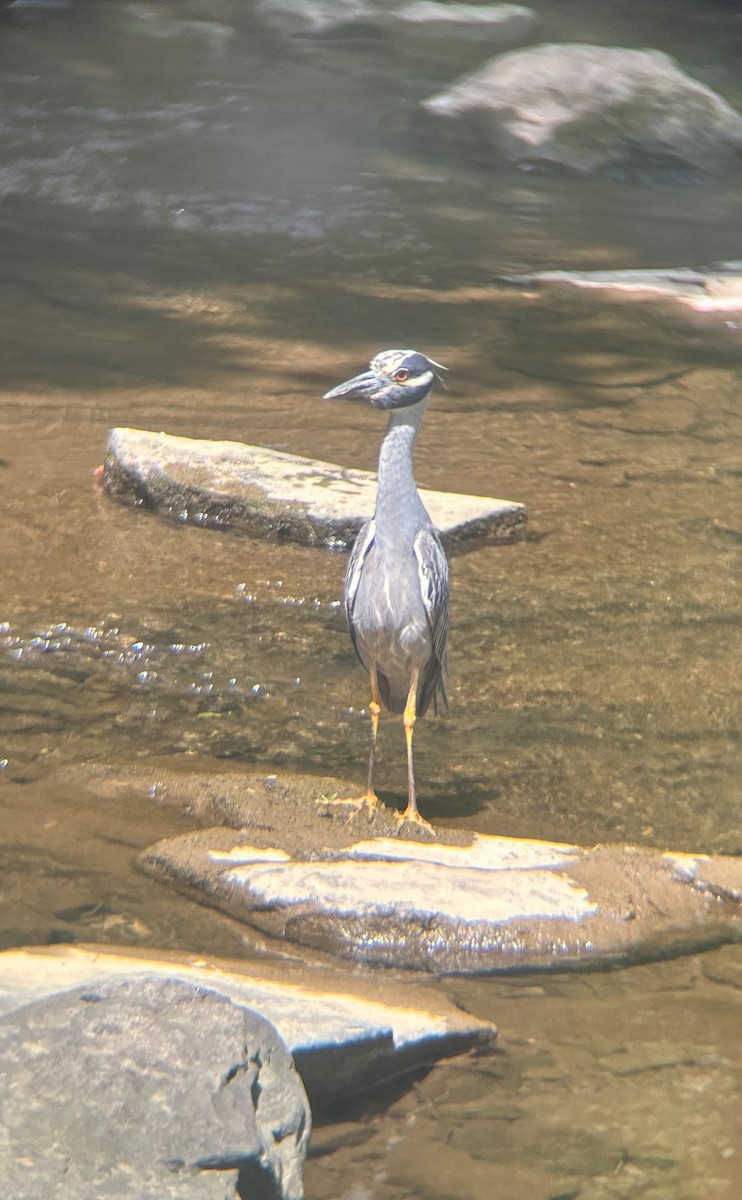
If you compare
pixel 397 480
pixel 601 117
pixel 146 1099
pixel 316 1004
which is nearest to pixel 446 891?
pixel 316 1004

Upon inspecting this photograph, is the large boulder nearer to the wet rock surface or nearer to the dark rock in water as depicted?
the wet rock surface

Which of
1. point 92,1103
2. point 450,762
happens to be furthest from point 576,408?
point 92,1103

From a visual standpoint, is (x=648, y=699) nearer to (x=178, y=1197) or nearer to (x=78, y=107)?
(x=178, y=1197)

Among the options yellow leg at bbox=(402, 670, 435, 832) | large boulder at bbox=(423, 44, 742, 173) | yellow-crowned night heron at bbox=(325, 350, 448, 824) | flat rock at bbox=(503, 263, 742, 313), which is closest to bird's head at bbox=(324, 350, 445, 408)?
yellow-crowned night heron at bbox=(325, 350, 448, 824)

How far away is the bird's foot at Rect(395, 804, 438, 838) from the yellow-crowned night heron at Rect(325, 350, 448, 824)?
0.02 m

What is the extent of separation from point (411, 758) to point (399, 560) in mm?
522

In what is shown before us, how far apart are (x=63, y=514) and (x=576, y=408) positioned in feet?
8.86

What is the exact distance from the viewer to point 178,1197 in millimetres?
2107

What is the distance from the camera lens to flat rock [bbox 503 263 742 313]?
29.1 ft

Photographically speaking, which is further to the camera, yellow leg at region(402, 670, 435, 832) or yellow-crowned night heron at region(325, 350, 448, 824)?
yellow-crowned night heron at region(325, 350, 448, 824)

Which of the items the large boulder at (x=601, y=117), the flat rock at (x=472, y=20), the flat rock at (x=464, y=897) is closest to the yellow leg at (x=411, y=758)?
the flat rock at (x=464, y=897)

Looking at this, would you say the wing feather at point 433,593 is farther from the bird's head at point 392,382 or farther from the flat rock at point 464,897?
the flat rock at point 464,897

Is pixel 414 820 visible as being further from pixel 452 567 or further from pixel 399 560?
pixel 452 567

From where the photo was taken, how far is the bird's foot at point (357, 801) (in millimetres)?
3832
